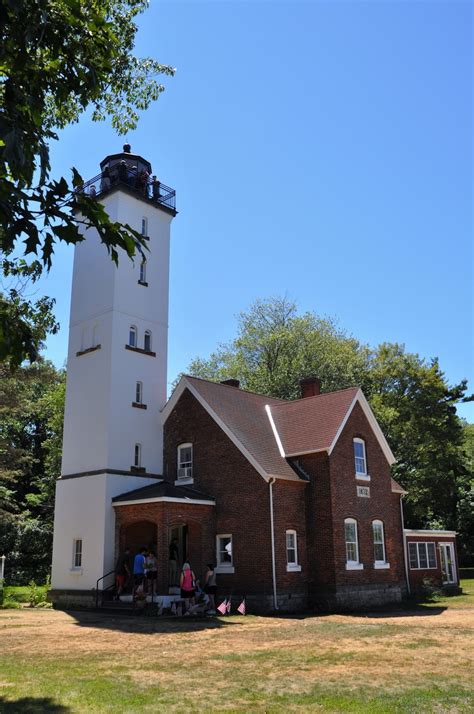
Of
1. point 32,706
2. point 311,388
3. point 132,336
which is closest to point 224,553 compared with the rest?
point 132,336

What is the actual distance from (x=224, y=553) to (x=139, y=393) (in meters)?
7.28

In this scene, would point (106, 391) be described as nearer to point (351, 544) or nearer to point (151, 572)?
point (151, 572)

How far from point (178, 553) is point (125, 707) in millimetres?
16420

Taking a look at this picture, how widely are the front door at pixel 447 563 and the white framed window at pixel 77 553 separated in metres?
16.5

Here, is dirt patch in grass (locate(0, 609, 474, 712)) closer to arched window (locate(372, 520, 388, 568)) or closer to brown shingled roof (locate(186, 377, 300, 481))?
brown shingled roof (locate(186, 377, 300, 481))

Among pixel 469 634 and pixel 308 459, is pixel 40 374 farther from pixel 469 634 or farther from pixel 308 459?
pixel 469 634

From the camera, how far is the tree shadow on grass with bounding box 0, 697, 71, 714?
25.3ft

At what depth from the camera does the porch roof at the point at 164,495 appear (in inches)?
869

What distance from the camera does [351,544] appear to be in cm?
2367

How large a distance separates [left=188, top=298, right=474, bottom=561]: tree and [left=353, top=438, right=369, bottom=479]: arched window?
48.8 ft

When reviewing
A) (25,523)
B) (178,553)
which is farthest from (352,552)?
(25,523)

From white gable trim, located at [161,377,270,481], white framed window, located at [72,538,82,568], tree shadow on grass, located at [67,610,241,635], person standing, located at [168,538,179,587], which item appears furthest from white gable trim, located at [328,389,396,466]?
white framed window, located at [72,538,82,568]

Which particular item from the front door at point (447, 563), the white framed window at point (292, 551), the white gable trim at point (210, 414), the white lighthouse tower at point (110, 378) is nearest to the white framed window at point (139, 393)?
the white lighthouse tower at point (110, 378)

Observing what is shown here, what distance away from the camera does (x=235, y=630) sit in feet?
53.7
